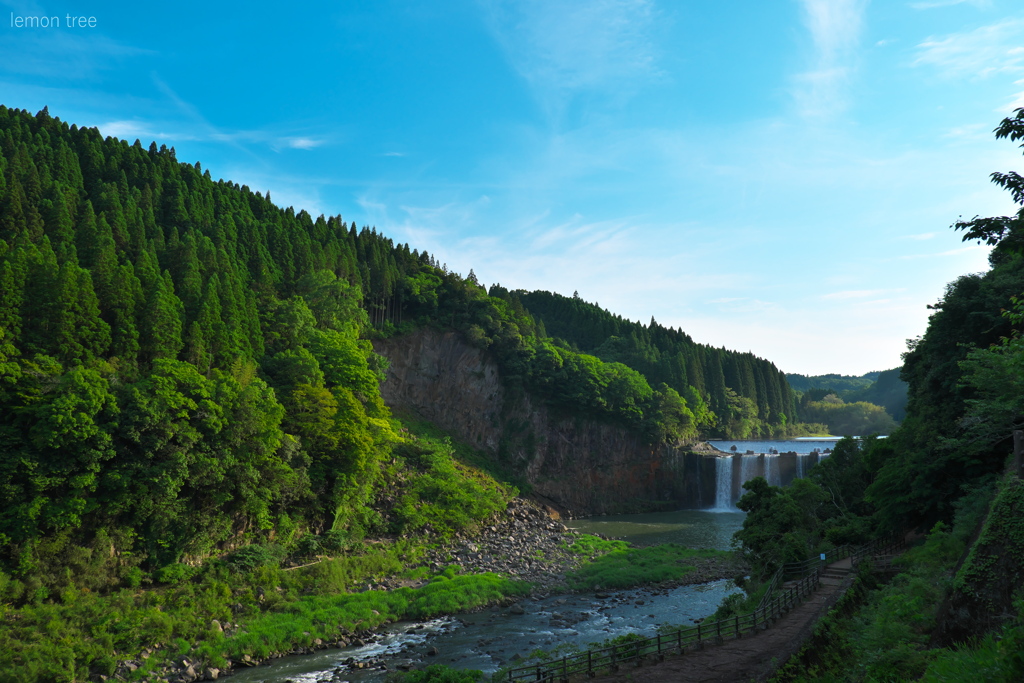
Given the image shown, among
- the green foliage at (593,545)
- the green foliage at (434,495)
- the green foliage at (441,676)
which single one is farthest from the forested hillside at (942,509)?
the green foliage at (434,495)

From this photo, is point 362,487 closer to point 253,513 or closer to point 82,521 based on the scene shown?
point 253,513

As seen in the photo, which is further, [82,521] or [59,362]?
[59,362]

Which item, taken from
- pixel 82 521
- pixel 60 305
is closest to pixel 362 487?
pixel 82 521

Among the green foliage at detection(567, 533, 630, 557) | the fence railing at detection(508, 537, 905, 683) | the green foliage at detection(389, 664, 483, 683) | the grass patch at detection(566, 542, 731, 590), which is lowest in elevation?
the green foliage at detection(567, 533, 630, 557)

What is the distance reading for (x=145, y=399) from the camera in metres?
30.8

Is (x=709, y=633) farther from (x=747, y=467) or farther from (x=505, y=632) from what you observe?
(x=747, y=467)

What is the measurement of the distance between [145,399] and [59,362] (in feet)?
20.9

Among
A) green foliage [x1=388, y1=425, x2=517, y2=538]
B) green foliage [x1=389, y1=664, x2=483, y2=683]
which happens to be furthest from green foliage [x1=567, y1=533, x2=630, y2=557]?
green foliage [x1=389, y1=664, x2=483, y2=683]

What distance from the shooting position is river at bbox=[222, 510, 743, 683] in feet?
86.1

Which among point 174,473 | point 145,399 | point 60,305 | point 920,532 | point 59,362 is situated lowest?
point 920,532

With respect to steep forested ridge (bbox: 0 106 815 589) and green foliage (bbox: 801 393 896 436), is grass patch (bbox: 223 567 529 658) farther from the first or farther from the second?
green foliage (bbox: 801 393 896 436)

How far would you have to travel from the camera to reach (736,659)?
2003cm

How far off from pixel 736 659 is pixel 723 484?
69.1m

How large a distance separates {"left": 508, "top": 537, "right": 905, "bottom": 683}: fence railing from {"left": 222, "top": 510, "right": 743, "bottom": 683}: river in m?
5.18
